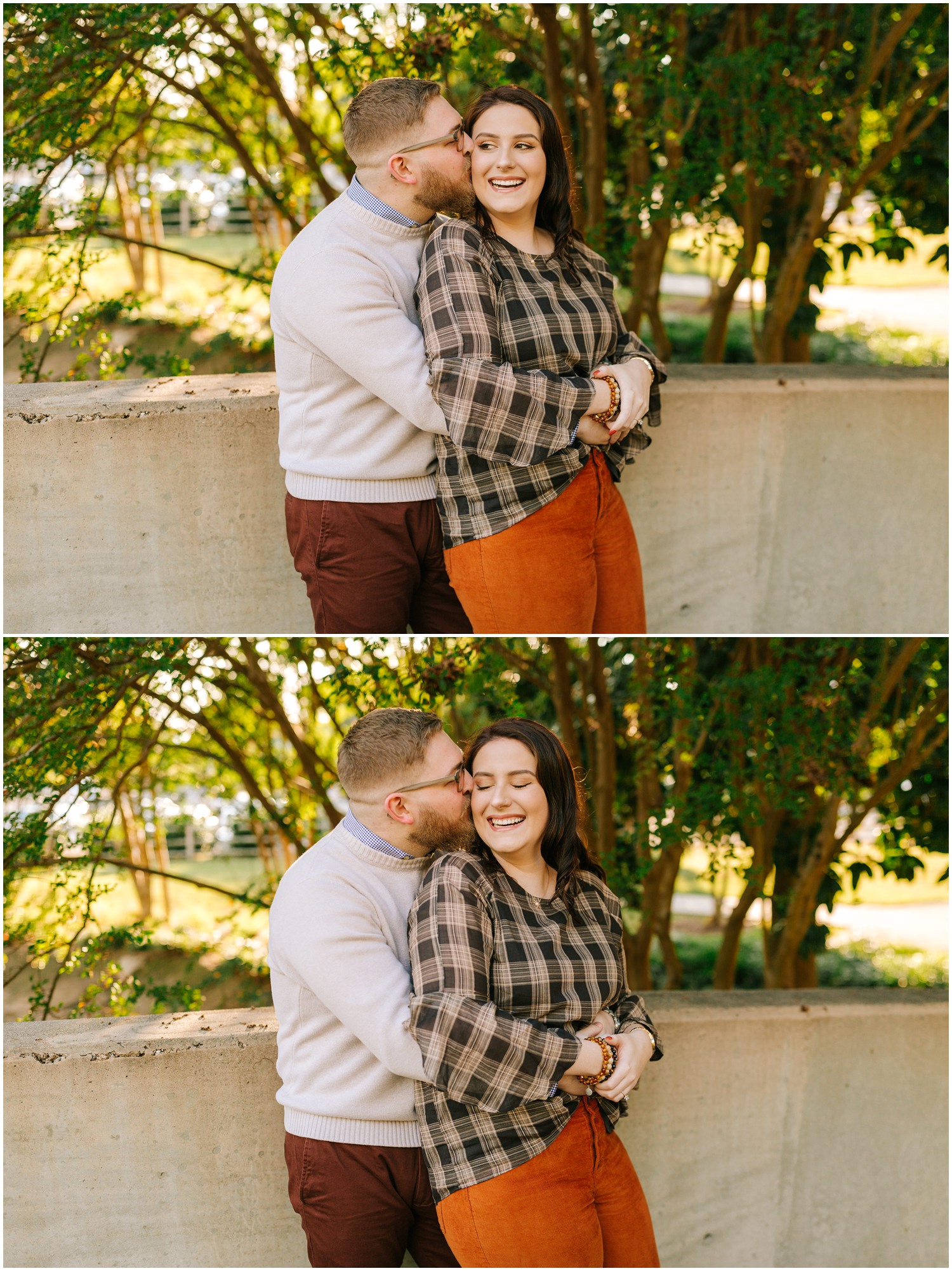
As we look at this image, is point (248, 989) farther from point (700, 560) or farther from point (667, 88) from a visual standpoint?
point (667, 88)

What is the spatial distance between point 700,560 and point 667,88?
1446 millimetres

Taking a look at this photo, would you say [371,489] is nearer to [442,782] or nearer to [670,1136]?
[442,782]

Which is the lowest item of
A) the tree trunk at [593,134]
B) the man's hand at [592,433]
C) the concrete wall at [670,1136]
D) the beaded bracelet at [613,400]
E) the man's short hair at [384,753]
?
the concrete wall at [670,1136]

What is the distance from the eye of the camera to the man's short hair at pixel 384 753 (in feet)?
7.88

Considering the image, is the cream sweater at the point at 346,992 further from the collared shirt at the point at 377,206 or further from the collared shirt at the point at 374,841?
the collared shirt at the point at 377,206

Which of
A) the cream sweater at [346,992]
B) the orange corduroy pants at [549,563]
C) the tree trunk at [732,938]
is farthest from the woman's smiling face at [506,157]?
the tree trunk at [732,938]

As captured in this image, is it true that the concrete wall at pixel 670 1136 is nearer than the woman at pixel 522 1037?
Answer: No

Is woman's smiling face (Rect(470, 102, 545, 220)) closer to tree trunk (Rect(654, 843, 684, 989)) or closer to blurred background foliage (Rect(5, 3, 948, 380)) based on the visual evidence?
blurred background foliage (Rect(5, 3, 948, 380))

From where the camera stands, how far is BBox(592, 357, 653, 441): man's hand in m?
2.51

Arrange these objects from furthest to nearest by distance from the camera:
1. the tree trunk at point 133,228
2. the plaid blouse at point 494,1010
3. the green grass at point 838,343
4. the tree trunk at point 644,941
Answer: the green grass at point 838,343 < the tree trunk at point 133,228 < the tree trunk at point 644,941 < the plaid blouse at point 494,1010

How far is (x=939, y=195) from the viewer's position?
13.6ft

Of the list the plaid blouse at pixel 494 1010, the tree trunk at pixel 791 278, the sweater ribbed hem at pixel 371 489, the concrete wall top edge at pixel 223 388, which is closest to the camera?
the plaid blouse at pixel 494 1010

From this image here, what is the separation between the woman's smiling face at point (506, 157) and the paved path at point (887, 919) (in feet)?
15.8

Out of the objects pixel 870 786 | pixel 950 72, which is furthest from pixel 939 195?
pixel 870 786
